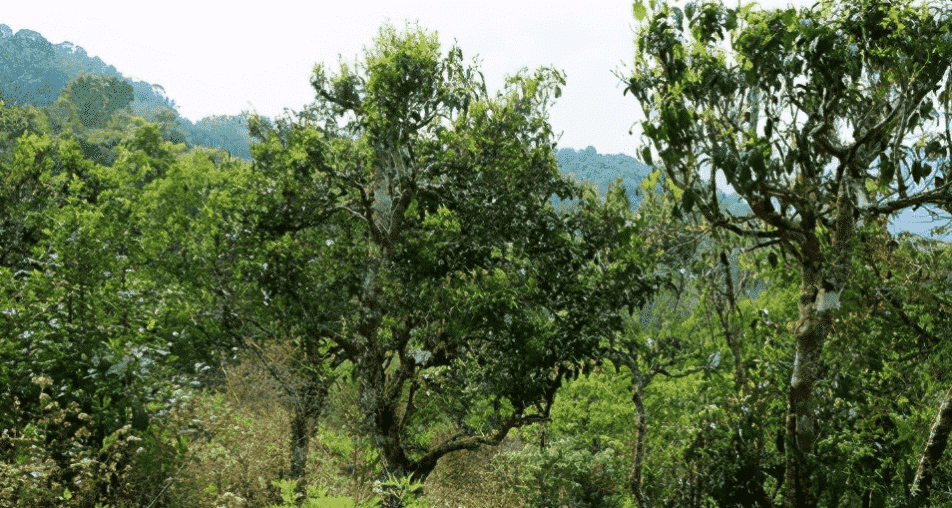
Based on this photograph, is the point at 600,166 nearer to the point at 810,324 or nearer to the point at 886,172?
the point at 810,324

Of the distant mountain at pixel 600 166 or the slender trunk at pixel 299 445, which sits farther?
the distant mountain at pixel 600 166

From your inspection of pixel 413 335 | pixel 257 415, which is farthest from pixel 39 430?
pixel 257 415

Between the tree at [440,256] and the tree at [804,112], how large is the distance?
5.20ft

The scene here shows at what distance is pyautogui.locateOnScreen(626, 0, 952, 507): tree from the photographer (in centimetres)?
425

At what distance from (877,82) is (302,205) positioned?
292 inches

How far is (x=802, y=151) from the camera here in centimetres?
463

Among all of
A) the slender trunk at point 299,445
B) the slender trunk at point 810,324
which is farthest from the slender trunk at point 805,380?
the slender trunk at point 299,445

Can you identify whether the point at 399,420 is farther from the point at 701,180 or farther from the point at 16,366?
the point at 701,180

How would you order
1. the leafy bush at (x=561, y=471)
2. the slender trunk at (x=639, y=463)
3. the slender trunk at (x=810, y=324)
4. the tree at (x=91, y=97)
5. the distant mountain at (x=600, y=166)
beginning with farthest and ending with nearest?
1. the distant mountain at (x=600, y=166)
2. the tree at (x=91, y=97)
3. the leafy bush at (x=561, y=471)
4. the slender trunk at (x=639, y=463)
5. the slender trunk at (x=810, y=324)

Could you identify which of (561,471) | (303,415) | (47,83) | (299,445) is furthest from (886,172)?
(47,83)

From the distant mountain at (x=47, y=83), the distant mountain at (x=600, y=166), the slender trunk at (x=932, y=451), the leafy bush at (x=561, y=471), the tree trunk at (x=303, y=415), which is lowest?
the leafy bush at (x=561, y=471)

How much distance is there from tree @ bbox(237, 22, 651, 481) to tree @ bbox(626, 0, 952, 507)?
159cm

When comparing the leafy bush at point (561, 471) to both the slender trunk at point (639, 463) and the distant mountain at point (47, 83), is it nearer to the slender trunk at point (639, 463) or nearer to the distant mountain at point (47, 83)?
the slender trunk at point (639, 463)

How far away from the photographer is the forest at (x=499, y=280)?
4734mm
